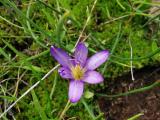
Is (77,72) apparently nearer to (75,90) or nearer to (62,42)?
(75,90)

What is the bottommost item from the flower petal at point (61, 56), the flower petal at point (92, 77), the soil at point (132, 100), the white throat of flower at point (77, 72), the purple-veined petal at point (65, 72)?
the soil at point (132, 100)

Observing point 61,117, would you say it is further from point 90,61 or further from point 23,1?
point 23,1

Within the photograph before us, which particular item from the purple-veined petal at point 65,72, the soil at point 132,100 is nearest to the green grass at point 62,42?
the soil at point 132,100

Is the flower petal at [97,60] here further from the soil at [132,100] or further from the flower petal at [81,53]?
the soil at [132,100]

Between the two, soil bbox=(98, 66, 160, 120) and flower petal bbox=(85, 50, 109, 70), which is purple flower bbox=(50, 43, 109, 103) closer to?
flower petal bbox=(85, 50, 109, 70)

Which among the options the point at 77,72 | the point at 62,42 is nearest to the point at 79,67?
the point at 77,72

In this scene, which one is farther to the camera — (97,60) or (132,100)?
(132,100)

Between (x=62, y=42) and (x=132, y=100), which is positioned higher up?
(x=62, y=42)

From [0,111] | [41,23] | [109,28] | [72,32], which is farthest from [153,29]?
[0,111]
